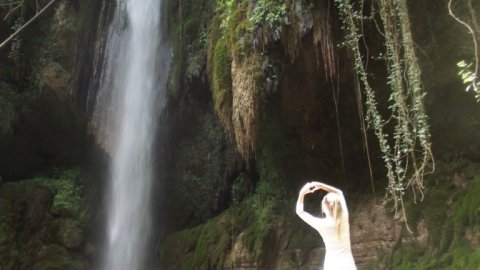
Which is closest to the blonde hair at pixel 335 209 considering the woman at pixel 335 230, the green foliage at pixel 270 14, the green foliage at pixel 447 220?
the woman at pixel 335 230

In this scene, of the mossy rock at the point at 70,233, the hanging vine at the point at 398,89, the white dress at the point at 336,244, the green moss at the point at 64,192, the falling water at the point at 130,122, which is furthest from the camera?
the green moss at the point at 64,192

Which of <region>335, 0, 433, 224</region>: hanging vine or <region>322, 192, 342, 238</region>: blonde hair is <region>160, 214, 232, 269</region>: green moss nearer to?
<region>335, 0, 433, 224</region>: hanging vine

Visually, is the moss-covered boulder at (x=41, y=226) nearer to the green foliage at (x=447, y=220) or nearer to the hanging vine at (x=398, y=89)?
the green foliage at (x=447, y=220)

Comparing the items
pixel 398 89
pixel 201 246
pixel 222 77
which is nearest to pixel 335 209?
pixel 398 89

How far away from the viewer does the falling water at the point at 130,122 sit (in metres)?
10.5

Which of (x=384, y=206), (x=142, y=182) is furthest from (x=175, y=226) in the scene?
(x=384, y=206)

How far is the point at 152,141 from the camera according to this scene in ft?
35.4

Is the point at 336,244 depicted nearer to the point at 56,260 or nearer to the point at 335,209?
the point at 335,209

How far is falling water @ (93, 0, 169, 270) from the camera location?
10.5 m

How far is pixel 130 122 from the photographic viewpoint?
1083 centimetres

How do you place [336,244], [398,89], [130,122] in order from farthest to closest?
[130,122]
[398,89]
[336,244]

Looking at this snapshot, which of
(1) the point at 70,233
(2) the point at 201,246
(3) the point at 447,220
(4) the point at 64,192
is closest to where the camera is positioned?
(3) the point at 447,220

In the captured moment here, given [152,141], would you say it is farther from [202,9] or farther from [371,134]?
[371,134]

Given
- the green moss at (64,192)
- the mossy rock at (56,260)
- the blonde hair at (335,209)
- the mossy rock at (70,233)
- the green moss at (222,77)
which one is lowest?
the mossy rock at (56,260)
